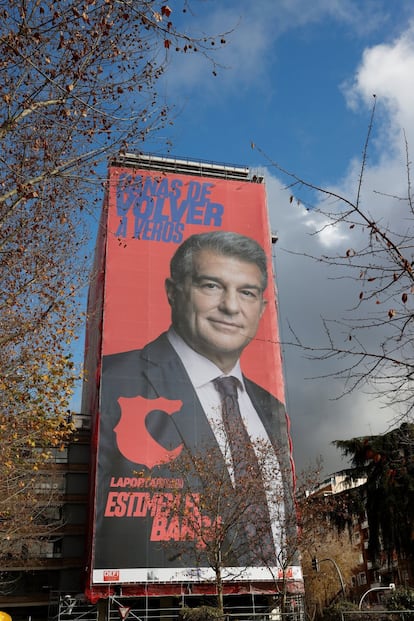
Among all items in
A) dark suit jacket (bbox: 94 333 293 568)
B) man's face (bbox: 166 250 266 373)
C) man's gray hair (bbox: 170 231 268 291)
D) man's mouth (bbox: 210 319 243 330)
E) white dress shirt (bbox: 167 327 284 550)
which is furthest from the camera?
man's gray hair (bbox: 170 231 268 291)

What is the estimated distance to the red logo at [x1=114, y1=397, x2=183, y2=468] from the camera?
30.4m

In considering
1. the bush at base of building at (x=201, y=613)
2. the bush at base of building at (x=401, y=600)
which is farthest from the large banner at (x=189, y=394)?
the bush at base of building at (x=401, y=600)

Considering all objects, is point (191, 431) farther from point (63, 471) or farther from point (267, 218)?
point (267, 218)

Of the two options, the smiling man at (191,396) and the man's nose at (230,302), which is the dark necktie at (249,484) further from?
the man's nose at (230,302)

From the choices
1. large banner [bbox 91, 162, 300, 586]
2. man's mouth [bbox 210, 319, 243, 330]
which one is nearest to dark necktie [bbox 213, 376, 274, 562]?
large banner [bbox 91, 162, 300, 586]

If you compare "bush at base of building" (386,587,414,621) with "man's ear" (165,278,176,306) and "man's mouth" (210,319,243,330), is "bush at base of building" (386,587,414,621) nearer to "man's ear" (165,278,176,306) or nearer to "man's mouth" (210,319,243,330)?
"man's mouth" (210,319,243,330)

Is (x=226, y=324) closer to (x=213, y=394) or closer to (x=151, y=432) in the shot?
(x=213, y=394)

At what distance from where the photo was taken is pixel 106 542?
1125 inches

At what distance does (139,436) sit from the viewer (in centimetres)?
3086

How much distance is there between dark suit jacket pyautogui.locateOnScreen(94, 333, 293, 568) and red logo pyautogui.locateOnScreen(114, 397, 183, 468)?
0.20 meters

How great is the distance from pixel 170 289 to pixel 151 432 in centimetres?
820

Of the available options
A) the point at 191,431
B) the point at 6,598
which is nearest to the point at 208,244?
the point at 191,431

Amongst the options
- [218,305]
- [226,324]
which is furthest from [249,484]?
[218,305]

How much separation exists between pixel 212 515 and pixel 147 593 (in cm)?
627
